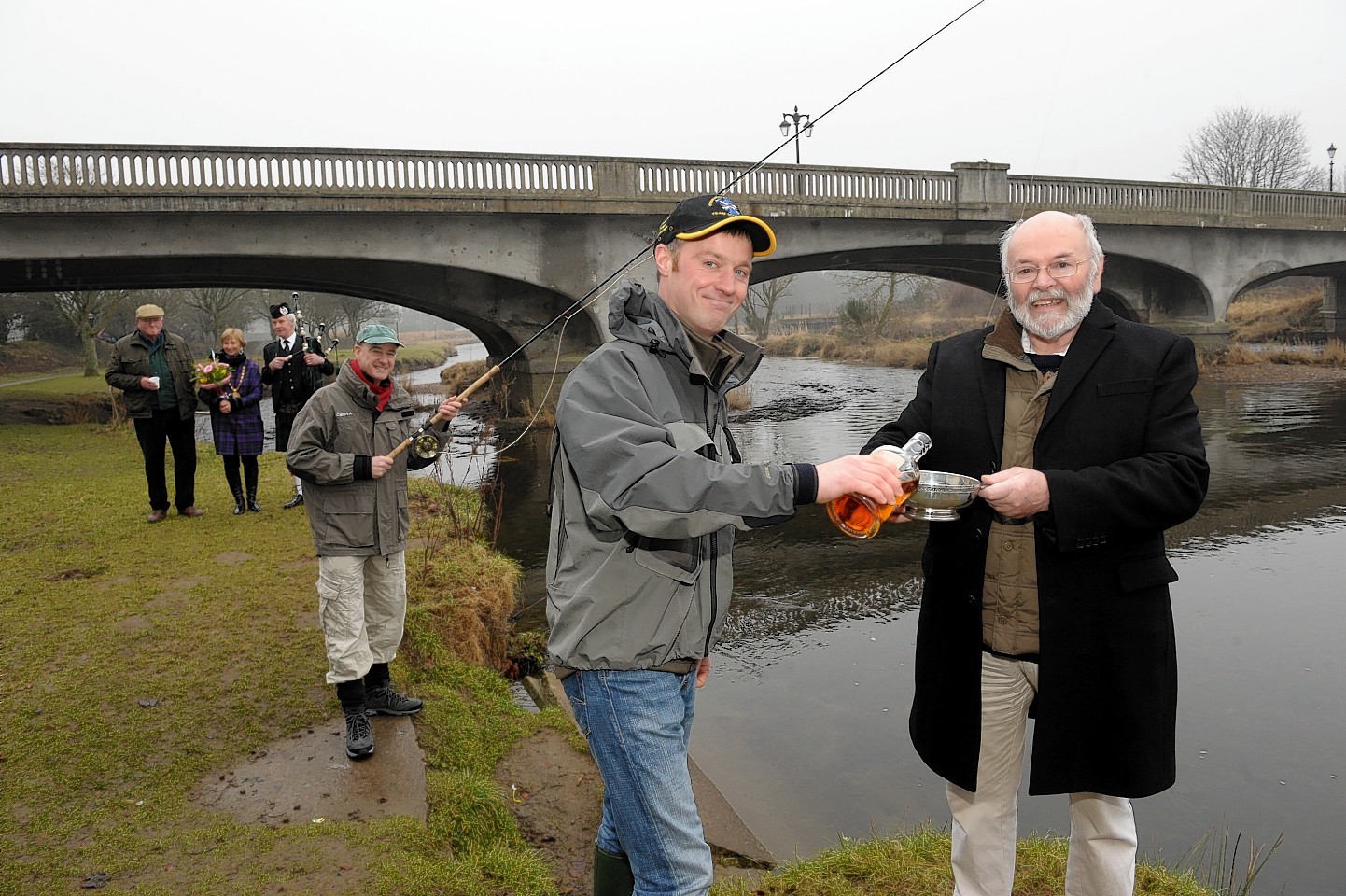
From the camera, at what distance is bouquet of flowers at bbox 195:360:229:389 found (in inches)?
374

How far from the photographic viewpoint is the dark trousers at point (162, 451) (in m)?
9.56

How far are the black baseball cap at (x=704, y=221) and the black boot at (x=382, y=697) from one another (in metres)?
3.38

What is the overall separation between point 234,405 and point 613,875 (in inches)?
341

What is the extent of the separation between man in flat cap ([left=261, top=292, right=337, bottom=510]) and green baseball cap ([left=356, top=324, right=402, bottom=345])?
5022 mm

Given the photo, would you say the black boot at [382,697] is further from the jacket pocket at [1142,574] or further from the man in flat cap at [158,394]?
the man in flat cap at [158,394]

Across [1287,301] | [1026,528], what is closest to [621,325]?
[1026,528]

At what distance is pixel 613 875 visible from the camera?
8.80 feet

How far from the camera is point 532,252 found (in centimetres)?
2106

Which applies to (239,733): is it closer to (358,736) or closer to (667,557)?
(358,736)

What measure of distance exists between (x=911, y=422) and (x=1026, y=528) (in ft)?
1.75

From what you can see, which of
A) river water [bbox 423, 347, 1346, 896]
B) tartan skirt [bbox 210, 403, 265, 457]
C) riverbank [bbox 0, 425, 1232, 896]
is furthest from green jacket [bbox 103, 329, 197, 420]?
river water [bbox 423, 347, 1346, 896]

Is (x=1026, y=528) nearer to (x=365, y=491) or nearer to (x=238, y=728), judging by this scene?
(x=365, y=491)

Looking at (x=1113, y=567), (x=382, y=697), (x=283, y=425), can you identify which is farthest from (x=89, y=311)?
(x=1113, y=567)

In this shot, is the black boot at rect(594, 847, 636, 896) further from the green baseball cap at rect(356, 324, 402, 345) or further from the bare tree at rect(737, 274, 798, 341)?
the bare tree at rect(737, 274, 798, 341)
